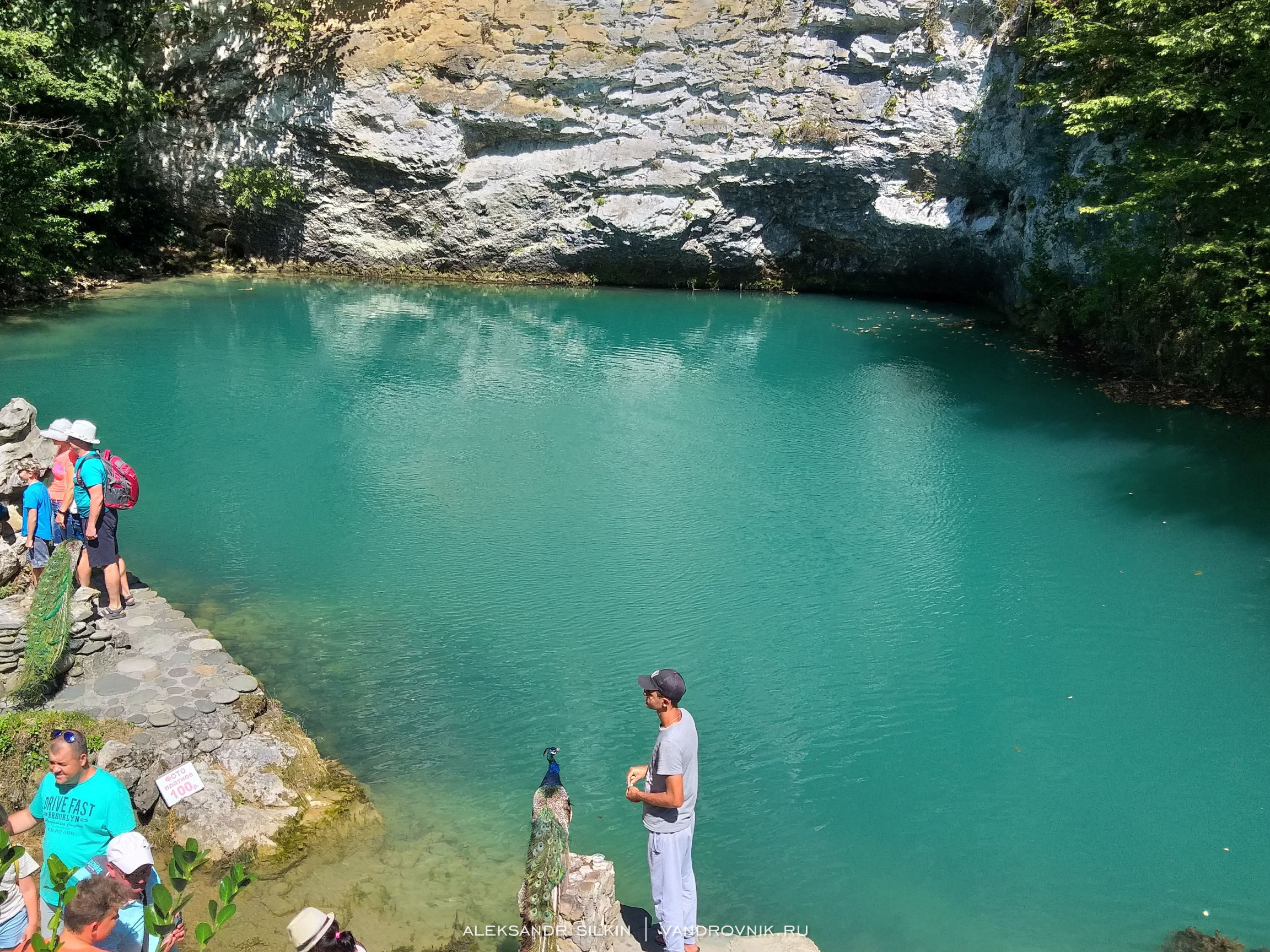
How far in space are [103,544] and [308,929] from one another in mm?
5474

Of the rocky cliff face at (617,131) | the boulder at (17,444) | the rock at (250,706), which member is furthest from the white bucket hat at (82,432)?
the rocky cliff face at (617,131)

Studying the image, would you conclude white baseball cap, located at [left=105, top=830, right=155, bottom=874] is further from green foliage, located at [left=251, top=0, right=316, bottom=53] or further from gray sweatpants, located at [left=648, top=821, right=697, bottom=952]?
green foliage, located at [left=251, top=0, right=316, bottom=53]

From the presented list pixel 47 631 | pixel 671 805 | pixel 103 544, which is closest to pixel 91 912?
pixel 671 805

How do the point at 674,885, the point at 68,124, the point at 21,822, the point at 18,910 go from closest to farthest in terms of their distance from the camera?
the point at 18,910 < the point at 21,822 < the point at 674,885 < the point at 68,124

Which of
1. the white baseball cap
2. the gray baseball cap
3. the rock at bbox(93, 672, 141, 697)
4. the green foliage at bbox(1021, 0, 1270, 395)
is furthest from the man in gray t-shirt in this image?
the green foliage at bbox(1021, 0, 1270, 395)

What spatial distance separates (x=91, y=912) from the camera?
3.36 m

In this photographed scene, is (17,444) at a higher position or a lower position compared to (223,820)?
higher

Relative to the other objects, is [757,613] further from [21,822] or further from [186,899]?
[186,899]

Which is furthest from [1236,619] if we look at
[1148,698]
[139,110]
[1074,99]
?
[139,110]

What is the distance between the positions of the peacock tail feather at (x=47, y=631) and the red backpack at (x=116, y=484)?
92cm

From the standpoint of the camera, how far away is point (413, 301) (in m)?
23.7

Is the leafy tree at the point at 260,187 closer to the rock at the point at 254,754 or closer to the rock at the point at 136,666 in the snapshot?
the rock at the point at 136,666

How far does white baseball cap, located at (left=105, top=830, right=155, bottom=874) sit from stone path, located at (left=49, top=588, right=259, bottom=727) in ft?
8.84

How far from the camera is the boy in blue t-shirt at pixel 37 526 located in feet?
25.7
